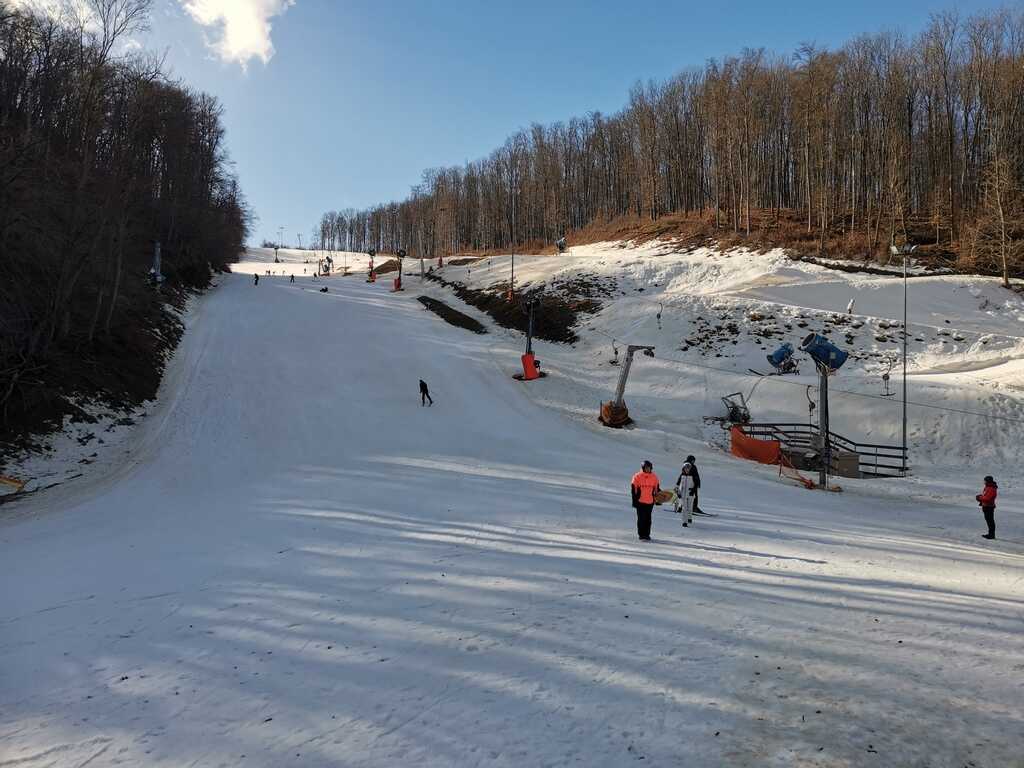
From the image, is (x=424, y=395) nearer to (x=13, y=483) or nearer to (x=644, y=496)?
(x=13, y=483)

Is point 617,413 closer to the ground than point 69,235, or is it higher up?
closer to the ground

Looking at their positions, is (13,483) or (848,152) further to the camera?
(848,152)

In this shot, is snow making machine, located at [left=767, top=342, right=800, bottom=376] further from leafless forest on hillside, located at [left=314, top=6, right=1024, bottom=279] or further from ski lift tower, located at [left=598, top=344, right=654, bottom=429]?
leafless forest on hillside, located at [left=314, top=6, right=1024, bottom=279]

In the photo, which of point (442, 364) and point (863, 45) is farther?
point (863, 45)

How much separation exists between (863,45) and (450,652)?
7795 cm

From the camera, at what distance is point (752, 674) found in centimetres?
530

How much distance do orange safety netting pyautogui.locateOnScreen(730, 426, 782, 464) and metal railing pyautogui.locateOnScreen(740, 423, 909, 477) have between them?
2.39ft

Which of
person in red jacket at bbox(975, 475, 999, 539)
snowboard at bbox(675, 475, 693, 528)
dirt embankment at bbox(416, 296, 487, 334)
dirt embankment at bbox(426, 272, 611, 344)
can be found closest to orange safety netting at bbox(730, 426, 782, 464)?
person in red jacket at bbox(975, 475, 999, 539)

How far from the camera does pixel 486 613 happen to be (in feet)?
22.5

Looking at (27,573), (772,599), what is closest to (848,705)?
(772,599)

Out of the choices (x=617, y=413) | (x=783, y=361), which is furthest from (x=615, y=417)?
(x=783, y=361)

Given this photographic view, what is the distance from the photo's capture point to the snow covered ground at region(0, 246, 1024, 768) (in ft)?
14.6

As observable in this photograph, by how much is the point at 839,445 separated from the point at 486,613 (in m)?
19.9

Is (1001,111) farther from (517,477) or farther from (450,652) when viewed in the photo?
(450,652)
